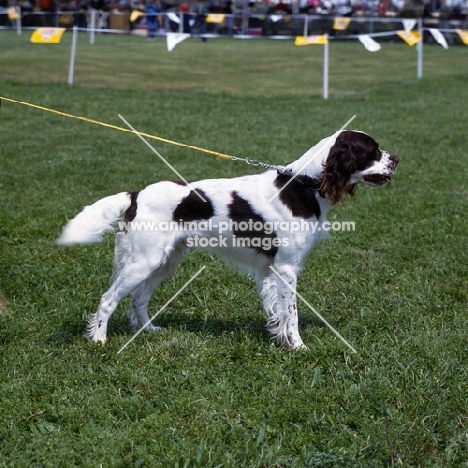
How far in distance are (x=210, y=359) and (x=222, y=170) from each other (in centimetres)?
525

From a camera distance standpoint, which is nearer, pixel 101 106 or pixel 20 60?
pixel 101 106

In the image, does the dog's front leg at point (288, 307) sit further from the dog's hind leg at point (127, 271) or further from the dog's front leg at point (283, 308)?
the dog's hind leg at point (127, 271)

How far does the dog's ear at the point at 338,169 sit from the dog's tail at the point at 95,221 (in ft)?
4.03

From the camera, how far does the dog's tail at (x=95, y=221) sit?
14.8ft

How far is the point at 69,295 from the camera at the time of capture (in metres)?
5.48

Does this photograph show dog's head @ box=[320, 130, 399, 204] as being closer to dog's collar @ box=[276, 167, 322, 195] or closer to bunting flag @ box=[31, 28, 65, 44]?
dog's collar @ box=[276, 167, 322, 195]

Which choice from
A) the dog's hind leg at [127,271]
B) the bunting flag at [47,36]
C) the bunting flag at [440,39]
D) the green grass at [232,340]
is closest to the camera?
the green grass at [232,340]

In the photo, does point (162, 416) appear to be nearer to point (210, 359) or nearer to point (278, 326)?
point (210, 359)

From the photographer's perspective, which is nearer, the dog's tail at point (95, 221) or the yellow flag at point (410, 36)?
the dog's tail at point (95, 221)

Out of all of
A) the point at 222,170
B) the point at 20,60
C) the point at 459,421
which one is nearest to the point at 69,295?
the point at 459,421

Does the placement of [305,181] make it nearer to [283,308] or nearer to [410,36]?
[283,308]

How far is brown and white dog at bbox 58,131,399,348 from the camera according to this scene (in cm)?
448

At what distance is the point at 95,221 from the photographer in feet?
14.8

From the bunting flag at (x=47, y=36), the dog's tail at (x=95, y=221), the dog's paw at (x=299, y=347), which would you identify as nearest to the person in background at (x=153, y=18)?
the bunting flag at (x=47, y=36)
